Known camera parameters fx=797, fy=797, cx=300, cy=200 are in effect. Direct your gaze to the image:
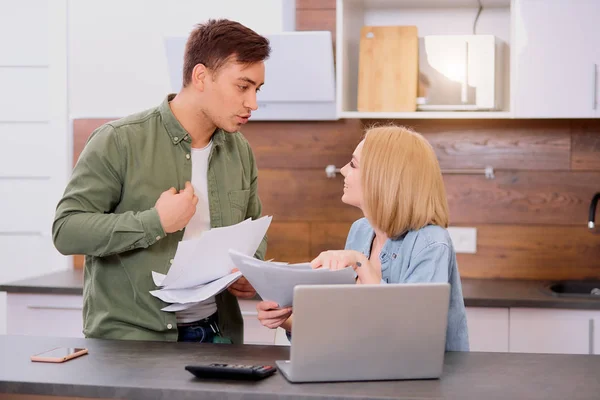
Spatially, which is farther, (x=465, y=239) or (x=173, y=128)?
(x=465, y=239)

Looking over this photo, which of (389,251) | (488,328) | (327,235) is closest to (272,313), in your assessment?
(389,251)

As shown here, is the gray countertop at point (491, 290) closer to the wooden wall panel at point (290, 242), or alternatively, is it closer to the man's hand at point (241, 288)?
the wooden wall panel at point (290, 242)

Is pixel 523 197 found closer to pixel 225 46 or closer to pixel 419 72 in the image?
pixel 419 72

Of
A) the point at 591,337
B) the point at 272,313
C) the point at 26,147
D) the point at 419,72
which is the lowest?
the point at 591,337

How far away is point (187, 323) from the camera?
202 cm

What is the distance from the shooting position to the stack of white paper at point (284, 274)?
60.5 inches

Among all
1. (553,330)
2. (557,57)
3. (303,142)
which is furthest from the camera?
(303,142)

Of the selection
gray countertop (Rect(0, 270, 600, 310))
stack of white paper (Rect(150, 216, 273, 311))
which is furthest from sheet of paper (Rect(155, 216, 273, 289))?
gray countertop (Rect(0, 270, 600, 310))

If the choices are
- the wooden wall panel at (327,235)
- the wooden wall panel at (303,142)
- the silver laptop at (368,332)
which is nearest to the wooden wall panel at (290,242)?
the wooden wall panel at (327,235)

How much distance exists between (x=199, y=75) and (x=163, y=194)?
0.35 metres

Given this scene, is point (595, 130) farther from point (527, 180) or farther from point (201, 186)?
point (201, 186)

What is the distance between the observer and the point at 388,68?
303 cm

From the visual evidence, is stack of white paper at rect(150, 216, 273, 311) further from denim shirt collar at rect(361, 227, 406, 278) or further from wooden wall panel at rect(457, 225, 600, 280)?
wooden wall panel at rect(457, 225, 600, 280)

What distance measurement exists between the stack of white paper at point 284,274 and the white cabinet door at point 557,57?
5.33 feet
